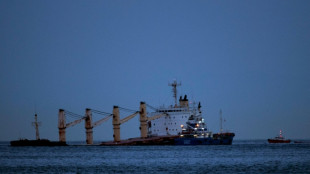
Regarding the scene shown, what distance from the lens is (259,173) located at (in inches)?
1891

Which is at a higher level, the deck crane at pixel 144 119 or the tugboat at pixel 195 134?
the deck crane at pixel 144 119

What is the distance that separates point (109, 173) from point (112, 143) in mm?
62361

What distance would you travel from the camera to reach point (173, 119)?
107 meters

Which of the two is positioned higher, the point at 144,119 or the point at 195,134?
the point at 144,119

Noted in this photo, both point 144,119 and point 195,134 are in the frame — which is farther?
point 144,119

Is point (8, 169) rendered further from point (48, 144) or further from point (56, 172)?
point (48, 144)

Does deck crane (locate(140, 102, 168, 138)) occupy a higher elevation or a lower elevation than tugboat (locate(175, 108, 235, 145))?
higher

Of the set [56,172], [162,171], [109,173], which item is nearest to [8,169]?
[56,172]

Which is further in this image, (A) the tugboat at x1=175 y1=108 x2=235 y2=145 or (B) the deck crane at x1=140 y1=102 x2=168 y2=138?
(B) the deck crane at x1=140 y1=102 x2=168 y2=138

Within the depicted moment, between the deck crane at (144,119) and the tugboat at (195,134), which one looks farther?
the deck crane at (144,119)

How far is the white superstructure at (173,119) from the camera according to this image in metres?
106

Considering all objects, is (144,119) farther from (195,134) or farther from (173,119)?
(195,134)

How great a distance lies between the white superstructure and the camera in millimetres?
106250

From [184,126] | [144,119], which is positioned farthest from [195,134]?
[144,119]
